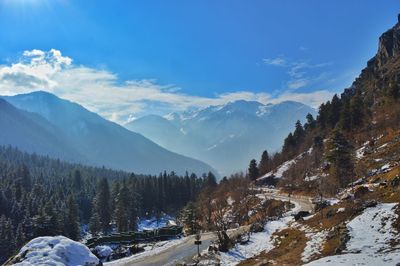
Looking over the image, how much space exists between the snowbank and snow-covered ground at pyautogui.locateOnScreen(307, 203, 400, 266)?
18.1 metres

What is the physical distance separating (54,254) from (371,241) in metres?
24.6

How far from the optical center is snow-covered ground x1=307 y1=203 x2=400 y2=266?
26.7 m

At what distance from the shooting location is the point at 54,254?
102 ft

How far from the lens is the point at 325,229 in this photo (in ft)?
135

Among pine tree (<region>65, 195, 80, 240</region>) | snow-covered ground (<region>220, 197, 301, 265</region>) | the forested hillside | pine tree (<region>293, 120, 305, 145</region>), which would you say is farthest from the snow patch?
pine tree (<region>293, 120, 305, 145</region>)

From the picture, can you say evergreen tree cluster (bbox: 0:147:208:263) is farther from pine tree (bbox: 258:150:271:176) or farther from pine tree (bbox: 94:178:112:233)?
pine tree (bbox: 258:150:271:176)

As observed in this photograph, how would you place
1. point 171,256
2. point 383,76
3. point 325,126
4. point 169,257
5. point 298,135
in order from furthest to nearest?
point 298,135 < point 325,126 < point 383,76 < point 171,256 < point 169,257

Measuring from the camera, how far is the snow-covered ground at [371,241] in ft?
87.7

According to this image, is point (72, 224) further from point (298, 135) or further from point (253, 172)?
point (298, 135)

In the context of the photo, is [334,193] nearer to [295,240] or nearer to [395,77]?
[295,240]

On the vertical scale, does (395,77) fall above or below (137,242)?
above

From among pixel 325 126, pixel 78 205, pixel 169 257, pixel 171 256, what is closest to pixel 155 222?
pixel 78 205

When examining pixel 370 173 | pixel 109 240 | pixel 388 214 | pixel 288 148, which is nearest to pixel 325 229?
pixel 388 214

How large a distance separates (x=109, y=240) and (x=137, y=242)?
481 cm
